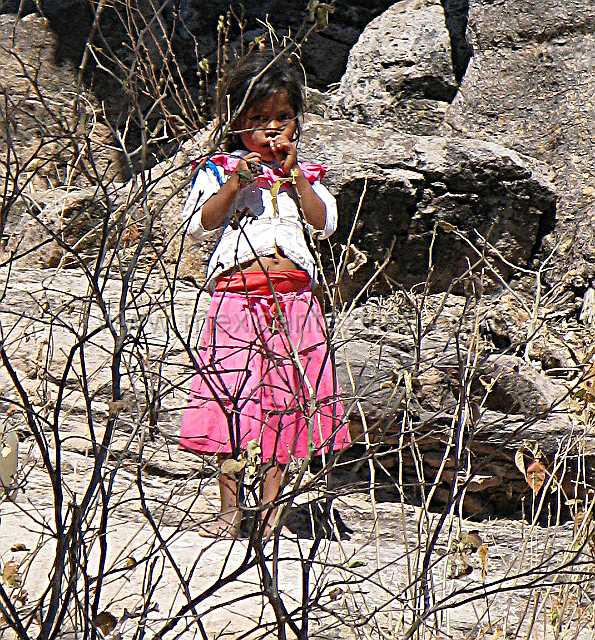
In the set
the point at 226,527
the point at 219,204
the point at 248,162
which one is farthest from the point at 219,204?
the point at 248,162

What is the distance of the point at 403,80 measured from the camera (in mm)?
4941

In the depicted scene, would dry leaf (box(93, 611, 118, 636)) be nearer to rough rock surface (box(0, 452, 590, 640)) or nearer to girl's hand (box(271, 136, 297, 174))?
rough rock surface (box(0, 452, 590, 640))

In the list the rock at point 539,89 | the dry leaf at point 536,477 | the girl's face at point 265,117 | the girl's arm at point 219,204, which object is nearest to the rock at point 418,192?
the rock at point 539,89

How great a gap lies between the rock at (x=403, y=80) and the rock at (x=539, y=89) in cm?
12

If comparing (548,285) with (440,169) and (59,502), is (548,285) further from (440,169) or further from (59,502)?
(59,502)

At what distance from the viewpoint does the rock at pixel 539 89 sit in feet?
14.2

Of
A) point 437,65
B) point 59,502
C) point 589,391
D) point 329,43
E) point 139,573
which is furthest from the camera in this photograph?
point 329,43

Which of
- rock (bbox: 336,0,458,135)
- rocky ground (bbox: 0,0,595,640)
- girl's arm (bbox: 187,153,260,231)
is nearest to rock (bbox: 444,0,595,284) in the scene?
rocky ground (bbox: 0,0,595,640)

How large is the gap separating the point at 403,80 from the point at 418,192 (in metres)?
1.16

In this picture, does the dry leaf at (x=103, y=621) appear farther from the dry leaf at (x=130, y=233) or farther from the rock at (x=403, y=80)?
the rock at (x=403, y=80)

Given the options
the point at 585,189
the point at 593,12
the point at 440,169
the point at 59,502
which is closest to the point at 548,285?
the point at 585,189

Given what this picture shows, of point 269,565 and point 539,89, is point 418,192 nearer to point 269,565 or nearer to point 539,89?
point 539,89

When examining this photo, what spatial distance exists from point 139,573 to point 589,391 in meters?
0.88

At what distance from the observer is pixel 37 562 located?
194cm
